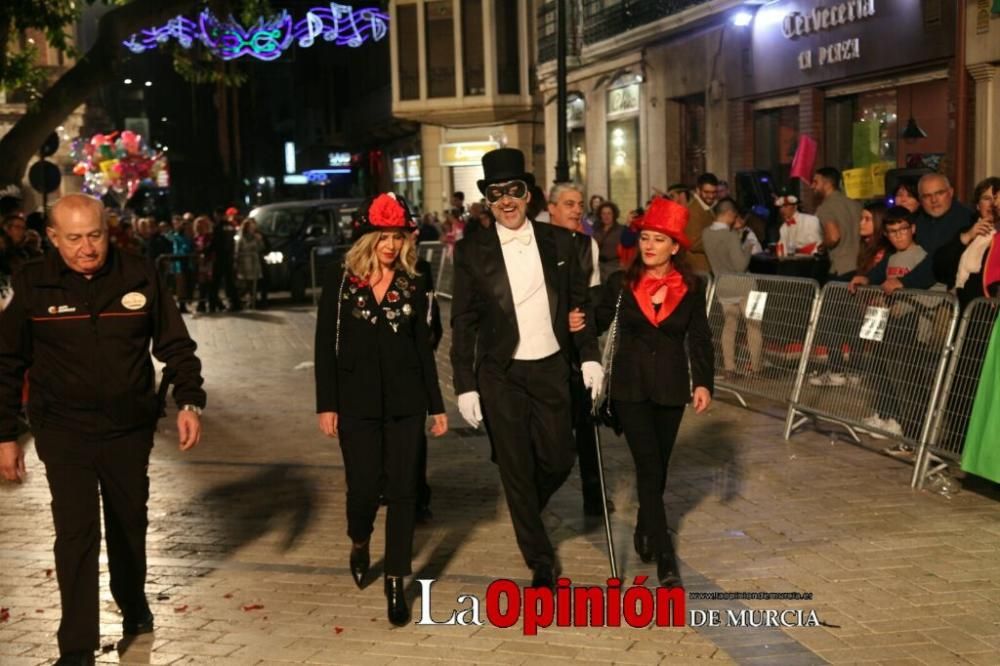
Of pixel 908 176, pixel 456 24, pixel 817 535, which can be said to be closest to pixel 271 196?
pixel 456 24

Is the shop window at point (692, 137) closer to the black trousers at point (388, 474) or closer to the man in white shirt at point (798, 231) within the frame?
the man in white shirt at point (798, 231)

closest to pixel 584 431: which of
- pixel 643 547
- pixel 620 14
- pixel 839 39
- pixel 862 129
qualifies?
pixel 643 547

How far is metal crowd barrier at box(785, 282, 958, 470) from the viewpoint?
350 inches

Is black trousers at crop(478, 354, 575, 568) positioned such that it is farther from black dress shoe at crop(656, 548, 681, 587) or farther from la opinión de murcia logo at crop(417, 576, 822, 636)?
black dress shoe at crop(656, 548, 681, 587)

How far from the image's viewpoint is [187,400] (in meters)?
5.82

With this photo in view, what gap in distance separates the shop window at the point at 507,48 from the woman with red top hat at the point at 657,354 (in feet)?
121

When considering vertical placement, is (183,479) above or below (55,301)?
below

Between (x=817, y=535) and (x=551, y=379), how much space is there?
1.98 meters

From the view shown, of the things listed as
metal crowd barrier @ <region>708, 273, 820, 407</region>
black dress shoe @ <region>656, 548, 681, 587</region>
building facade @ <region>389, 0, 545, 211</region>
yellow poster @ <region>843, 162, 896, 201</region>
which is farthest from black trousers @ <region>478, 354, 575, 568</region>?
building facade @ <region>389, 0, 545, 211</region>

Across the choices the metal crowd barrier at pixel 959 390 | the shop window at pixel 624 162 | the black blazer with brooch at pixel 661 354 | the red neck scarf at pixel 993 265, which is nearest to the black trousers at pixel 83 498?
the black blazer with brooch at pixel 661 354

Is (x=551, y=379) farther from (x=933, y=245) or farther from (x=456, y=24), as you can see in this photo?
(x=456, y=24)

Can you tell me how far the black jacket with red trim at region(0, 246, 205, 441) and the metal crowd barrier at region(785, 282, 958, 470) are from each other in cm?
513

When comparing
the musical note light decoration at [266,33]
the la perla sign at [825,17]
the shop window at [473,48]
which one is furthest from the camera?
the shop window at [473,48]

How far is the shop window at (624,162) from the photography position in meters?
29.5
